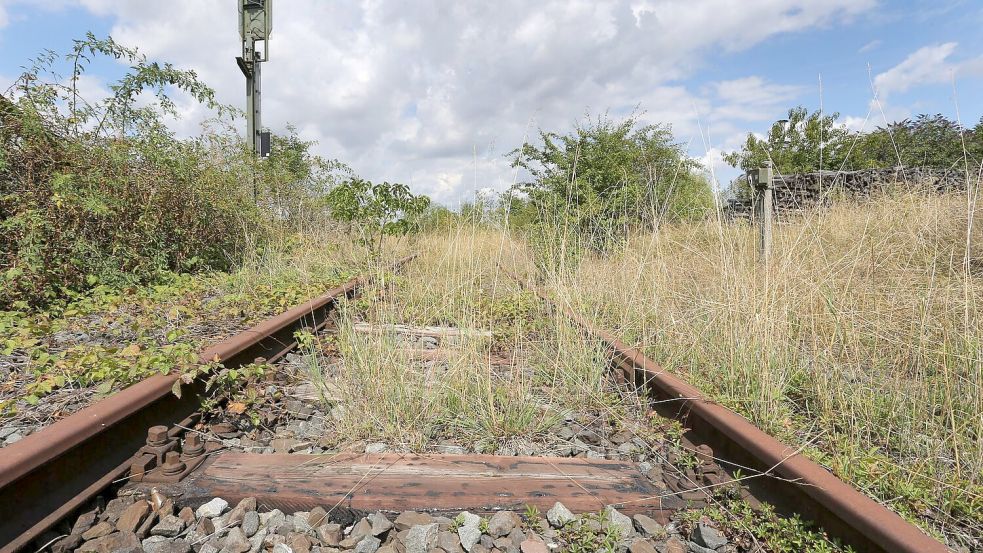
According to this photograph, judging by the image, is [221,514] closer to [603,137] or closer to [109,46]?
[109,46]

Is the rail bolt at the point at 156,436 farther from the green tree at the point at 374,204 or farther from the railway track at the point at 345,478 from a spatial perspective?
the green tree at the point at 374,204

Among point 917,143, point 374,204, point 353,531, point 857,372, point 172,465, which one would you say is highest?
point 917,143

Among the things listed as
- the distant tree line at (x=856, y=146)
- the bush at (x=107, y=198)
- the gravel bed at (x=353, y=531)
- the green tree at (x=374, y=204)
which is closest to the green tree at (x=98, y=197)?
the bush at (x=107, y=198)

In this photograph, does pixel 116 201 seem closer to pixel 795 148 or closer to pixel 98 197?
Result: pixel 98 197

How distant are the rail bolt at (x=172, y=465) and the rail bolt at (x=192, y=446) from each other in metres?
0.08

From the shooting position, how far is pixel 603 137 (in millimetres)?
9430

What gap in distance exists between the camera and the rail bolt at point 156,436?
1.99m

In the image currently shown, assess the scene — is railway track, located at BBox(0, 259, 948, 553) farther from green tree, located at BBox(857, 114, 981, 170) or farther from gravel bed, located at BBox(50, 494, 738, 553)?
green tree, located at BBox(857, 114, 981, 170)

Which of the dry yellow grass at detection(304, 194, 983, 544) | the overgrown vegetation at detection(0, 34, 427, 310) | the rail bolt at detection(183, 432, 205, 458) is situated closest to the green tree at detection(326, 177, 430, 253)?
the overgrown vegetation at detection(0, 34, 427, 310)

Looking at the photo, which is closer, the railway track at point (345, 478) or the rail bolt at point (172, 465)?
the railway track at point (345, 478)

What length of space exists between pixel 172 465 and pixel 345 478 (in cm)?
64

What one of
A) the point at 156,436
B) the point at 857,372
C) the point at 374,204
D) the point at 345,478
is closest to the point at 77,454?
the point at 156,436

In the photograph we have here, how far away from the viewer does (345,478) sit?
189 cm

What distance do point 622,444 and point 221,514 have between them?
1.61 metres
